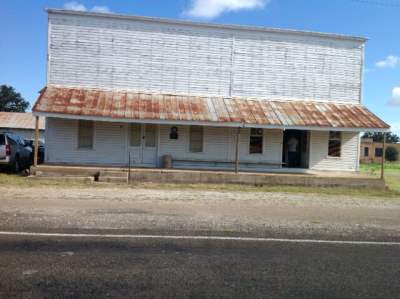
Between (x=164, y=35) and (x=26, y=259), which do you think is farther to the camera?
(x=164, y=35)

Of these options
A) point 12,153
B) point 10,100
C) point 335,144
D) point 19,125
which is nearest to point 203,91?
point 335,144

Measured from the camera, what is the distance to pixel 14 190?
12.7 metres

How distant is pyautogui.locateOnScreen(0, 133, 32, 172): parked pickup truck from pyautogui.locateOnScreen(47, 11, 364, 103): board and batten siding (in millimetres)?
3116

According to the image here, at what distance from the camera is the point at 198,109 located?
18.8 metres

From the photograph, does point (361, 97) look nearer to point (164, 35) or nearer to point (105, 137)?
point (164, 35)

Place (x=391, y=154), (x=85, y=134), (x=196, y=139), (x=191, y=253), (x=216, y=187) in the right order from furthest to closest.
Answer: (x=391, y=154) → (x=196, y=139) → (x=85, y=134) → (x=216, y=187) → (x=191, y=253)

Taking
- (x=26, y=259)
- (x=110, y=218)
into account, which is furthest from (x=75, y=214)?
(x=26, y=259)

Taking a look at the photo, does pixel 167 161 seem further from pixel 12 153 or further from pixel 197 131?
pixel 12 153

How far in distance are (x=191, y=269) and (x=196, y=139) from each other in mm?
14802

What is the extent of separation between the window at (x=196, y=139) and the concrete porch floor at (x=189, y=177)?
3115 millimetres

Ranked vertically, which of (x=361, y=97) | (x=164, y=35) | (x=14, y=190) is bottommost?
(x=14, y=190)

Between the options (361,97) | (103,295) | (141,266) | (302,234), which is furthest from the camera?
(361,97)

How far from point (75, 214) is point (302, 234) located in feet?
15.2

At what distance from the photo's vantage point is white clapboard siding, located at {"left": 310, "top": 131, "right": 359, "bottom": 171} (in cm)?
2108
